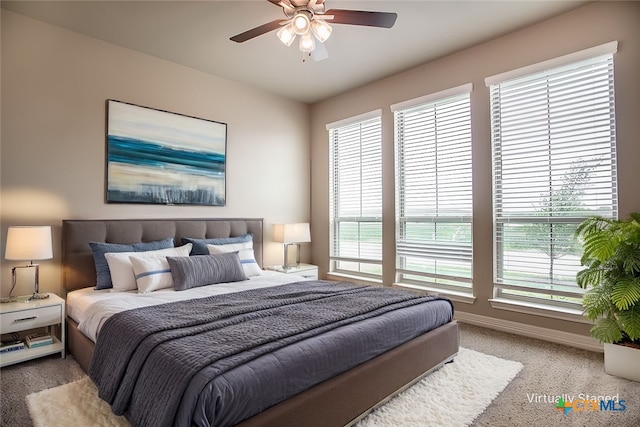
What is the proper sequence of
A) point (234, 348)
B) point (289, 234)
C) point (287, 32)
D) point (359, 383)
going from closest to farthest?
point (234, 348)
point (359, 383)
point (287, 32)
point (289, 234)

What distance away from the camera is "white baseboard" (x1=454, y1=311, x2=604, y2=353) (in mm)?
2889

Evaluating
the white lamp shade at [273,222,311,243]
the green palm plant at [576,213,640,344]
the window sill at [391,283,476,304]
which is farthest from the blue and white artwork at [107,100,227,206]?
the green palm plant at [576,213,640,344]

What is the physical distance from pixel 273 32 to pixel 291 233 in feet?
7.75

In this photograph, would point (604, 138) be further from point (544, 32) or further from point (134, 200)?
point (134, 200)

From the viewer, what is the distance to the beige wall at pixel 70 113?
291cm

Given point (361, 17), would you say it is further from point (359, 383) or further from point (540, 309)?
point (540, 309)

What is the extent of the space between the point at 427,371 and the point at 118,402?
187cm

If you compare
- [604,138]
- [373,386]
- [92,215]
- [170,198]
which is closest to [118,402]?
[373,386]

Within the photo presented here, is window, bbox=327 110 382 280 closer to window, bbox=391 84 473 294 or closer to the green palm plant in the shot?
window, bbox=391 84 473 294

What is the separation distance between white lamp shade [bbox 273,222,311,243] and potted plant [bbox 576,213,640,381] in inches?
120

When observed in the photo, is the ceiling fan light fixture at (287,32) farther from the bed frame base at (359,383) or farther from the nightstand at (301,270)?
the nightstand at (301,270)

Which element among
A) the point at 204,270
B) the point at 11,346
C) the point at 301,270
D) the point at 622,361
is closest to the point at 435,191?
the point at 301,270

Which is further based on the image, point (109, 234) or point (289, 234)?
point (289, 234)

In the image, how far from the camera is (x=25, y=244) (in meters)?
2.64
